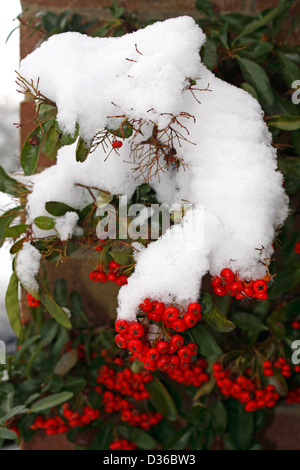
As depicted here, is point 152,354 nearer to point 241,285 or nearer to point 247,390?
point 241,285

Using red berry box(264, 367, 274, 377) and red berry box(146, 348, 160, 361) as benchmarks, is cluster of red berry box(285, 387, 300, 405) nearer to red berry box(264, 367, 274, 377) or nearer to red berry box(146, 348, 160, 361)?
red berry box(264, 367, 274, 377)

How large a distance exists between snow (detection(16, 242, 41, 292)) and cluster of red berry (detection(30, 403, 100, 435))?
1.65ft

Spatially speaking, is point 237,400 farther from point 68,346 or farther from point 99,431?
point 68,346

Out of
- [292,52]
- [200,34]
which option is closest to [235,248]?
[200,34]

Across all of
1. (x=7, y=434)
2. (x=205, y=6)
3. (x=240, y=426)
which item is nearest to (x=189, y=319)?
(x=7, y=434)

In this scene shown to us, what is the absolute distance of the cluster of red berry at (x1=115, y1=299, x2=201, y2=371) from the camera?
2.07 ft

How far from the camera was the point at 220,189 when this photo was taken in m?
0.68

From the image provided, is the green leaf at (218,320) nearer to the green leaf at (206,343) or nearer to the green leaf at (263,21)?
the green leaf at (206,343)

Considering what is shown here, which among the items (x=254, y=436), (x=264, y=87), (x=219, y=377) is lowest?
(x=254, y=436)

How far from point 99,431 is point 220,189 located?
0.89 m

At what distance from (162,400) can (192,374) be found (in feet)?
0.44

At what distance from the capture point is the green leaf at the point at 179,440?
1150mm

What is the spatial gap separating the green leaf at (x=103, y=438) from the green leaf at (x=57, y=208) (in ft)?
2.42

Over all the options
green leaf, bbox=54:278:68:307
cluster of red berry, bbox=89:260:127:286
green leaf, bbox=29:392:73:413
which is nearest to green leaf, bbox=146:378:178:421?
green leaf, bbox=29:392:73:413
